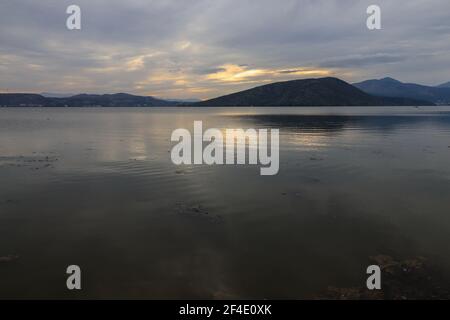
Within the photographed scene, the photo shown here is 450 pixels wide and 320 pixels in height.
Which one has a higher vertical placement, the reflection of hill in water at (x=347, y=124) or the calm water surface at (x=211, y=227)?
the reflection of hill in water at (x=347, y=124)

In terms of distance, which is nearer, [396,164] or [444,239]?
[444,239]

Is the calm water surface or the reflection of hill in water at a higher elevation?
the reflection of hill in water

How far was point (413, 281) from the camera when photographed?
47.9 feet

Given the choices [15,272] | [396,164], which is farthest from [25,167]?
A: [396,164]

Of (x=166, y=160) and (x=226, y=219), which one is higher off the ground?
(x=166, y=160)

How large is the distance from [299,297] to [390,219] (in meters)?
11.6

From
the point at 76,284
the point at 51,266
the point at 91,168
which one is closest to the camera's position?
the point at 76,284

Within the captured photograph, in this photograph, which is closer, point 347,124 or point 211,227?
point 211,227

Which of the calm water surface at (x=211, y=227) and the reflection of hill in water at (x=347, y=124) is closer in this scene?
the calm water surface at (x=211, y=227)

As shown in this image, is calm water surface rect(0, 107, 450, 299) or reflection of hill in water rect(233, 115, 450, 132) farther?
Result: reflection of hill in water rect(233, 115, 450, 132)

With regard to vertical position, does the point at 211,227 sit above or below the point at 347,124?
below
